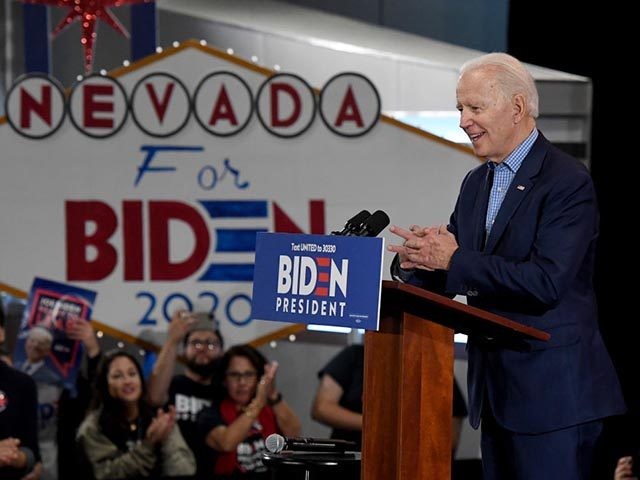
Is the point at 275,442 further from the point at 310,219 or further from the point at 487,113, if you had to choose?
the point at 310,219

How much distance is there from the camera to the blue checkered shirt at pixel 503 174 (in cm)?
252

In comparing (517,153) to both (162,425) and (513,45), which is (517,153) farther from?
(513,45)

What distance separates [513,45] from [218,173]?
1.70 m

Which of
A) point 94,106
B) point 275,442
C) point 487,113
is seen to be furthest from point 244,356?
point 487,113

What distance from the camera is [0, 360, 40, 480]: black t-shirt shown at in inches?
Answer: 193

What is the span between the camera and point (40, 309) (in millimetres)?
5523

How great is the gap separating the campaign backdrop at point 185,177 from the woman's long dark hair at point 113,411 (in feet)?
1.28

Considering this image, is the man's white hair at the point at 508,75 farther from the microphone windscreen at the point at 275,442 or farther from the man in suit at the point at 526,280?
the microphone windscreen at the point at 275,442

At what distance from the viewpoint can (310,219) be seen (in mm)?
5727

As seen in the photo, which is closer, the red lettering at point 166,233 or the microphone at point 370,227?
the microphone at point 370,227

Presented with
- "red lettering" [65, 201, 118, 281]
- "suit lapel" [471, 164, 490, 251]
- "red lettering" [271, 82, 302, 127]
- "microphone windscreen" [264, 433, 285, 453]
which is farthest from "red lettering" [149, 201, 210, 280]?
"suit lapel" [471, 164, 490, 251]

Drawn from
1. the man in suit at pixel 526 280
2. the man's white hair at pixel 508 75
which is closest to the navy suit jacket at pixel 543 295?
the man in suit at pixel 526 280

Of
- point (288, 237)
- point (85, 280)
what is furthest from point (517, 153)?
point (85, 280)

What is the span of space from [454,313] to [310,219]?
3537mm
